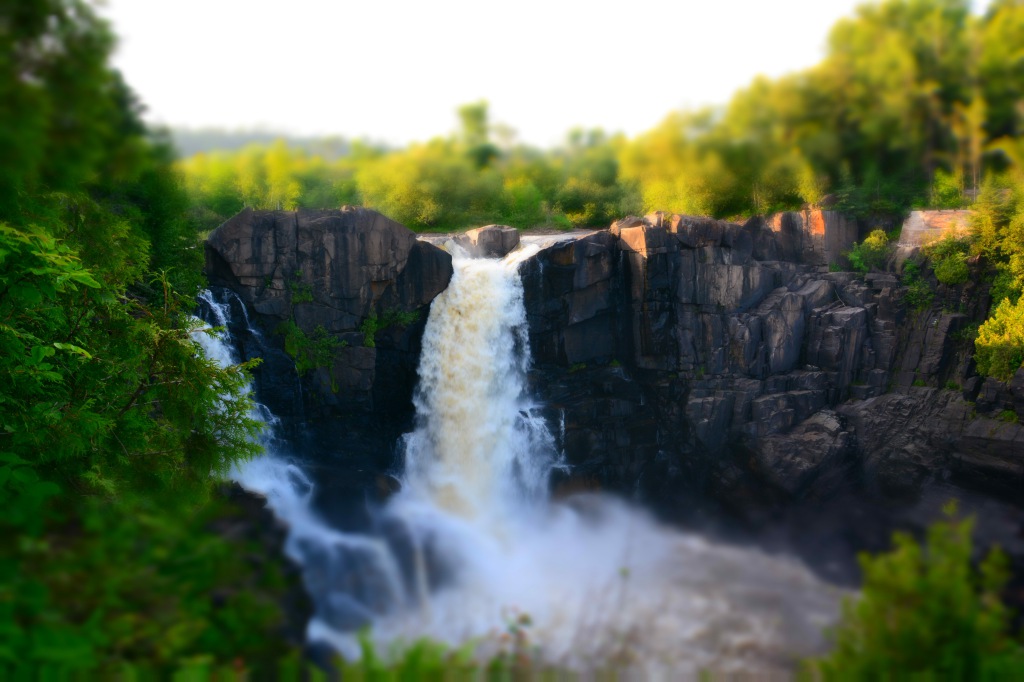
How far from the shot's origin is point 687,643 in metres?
2.99

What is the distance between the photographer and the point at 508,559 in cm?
638

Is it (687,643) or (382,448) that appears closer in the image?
(687,643)

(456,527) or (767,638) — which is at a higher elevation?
(767,638)

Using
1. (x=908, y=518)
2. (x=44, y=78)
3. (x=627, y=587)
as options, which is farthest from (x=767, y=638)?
(x=44, y=78)

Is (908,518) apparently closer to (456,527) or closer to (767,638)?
(767,638)

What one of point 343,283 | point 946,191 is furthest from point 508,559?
point 946,191

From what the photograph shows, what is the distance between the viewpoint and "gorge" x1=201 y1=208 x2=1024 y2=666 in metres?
10.4

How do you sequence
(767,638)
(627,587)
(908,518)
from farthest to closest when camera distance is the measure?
(627,587) → (908,518) → (767,638)

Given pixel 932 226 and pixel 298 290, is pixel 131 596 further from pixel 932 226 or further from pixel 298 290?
pixel 932 226

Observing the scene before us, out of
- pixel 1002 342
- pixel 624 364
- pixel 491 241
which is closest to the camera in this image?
pixel 1002 342

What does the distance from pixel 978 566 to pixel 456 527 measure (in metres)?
7.34

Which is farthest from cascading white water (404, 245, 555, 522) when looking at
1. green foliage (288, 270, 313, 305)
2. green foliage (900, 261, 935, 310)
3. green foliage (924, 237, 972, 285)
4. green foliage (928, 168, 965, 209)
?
green foliage (924, 237, 972, 285)

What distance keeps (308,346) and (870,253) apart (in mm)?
10398

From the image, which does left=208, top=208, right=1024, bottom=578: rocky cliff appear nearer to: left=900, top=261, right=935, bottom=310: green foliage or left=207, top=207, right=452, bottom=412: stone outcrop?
left=207, top=207, right=452, bottom=412: stone outcrop
